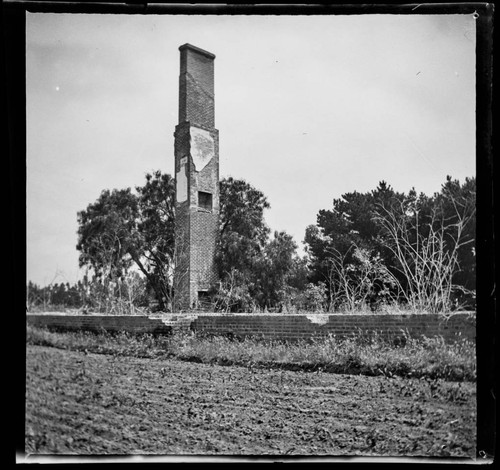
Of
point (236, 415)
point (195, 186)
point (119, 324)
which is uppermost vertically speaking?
point (195, 186)

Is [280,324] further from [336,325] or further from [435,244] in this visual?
[435,244]

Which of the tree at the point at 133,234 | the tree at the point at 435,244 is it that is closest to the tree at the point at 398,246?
the tree at the point at 435,244

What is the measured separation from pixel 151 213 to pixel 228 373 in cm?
566

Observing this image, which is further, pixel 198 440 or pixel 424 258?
pixel 424 258

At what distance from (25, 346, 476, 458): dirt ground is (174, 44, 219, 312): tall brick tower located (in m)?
5.38

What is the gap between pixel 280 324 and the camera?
6336 mm

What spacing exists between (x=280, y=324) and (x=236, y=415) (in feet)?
6.30

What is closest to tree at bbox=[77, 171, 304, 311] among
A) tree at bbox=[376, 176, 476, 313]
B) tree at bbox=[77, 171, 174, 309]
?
tree at bbox=[77, 171, 174, 309]

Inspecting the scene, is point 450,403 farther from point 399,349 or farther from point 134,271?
point 134,271

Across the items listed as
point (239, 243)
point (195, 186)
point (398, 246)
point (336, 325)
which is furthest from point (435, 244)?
point (195, 186)

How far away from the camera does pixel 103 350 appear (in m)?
5.92

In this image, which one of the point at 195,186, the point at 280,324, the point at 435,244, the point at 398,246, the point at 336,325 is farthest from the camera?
the point at 195,186

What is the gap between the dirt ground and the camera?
3.82 meters
